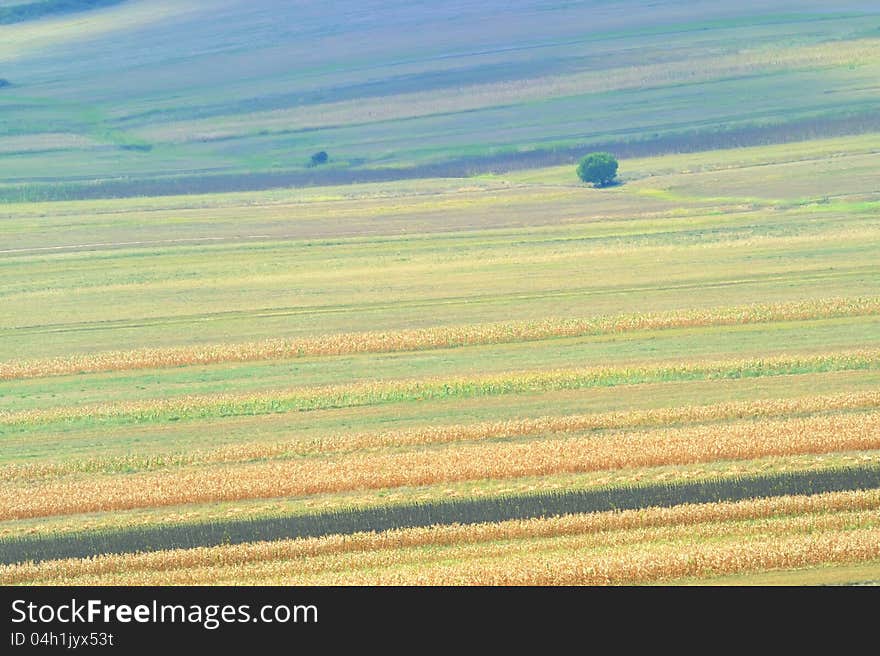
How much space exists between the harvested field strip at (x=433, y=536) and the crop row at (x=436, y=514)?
0.69 m

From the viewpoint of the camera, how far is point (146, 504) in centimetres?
2345

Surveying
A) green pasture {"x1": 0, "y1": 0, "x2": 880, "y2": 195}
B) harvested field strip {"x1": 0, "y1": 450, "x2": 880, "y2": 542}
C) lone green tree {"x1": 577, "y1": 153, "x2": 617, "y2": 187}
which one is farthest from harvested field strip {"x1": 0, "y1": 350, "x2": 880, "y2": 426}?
green pasture {"x1": 0, "y1": 0, "x2": 880, "y2": 195}

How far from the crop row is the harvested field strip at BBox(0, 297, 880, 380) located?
16.1 m

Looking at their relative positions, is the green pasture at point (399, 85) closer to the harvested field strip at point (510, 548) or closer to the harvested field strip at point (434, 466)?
the harvested field strip at point (434, 466)

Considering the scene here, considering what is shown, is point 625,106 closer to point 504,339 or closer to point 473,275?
point 473,275

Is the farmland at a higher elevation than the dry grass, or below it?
higher

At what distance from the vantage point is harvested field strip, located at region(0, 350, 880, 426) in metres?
31.2

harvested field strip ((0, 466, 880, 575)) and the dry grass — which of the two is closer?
the dry grass

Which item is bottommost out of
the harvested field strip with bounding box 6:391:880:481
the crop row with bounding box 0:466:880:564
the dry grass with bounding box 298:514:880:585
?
the dry grass with bounding box 298:514:880:585

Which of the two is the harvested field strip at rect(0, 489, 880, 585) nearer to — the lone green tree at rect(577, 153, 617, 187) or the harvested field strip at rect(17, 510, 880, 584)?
the harvested field strip at rect(17, 510, 880, 584)

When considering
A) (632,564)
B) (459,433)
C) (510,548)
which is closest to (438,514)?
(510,548)

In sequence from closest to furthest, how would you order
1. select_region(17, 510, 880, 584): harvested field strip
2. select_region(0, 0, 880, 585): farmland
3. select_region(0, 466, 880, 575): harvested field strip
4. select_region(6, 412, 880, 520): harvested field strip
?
select_region(17, 510, 880, 584): harvested field strip < select_region(0, 0, 880, 585): farmland < select_region(0, 466, 880, 575): harvested field strip < select_region(6, 412, 880, 520): harvested field strip

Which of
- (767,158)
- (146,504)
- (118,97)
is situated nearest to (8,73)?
(118,97)
